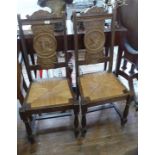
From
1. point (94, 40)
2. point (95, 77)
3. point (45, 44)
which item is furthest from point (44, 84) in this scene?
point (94, 40)

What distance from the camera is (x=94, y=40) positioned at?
1.63 m

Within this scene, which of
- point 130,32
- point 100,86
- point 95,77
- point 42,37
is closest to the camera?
point 42,37

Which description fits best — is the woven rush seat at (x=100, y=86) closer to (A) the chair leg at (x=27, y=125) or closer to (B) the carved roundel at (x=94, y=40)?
(B) the carved roundel at (x=94, y=40)

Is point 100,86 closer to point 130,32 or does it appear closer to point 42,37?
point 42,37

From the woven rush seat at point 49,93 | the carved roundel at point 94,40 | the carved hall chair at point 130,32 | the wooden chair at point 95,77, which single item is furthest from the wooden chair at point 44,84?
the carved hall chair at point 130,32

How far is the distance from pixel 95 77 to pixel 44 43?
57cm

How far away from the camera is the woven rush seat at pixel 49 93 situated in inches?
59.1

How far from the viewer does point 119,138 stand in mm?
Result: 1705

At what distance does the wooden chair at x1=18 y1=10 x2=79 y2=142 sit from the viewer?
58.0 inches

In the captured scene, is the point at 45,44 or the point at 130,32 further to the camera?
the point at 130,32

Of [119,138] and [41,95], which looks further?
[119,138]
